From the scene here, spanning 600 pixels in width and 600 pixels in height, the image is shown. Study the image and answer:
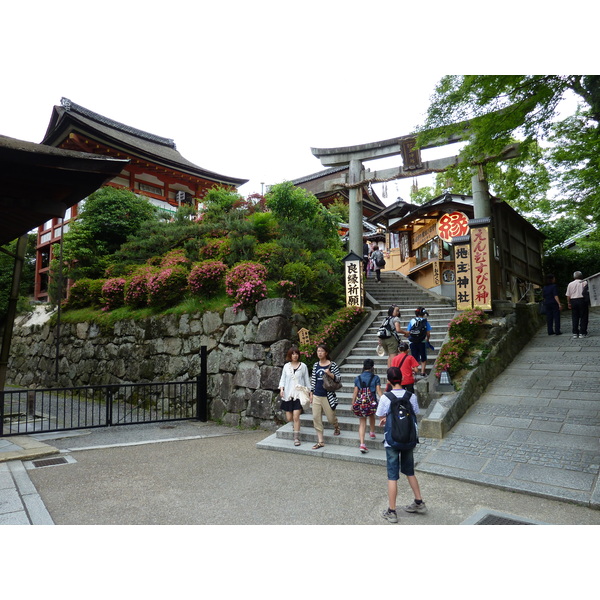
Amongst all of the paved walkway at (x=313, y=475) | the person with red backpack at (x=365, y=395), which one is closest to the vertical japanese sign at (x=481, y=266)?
the paved walkway at (x=313, y=475)

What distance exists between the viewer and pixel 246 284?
34.0 feet

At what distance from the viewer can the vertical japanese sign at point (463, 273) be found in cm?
1048

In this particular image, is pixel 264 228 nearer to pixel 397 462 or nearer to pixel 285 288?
pixel 285 288

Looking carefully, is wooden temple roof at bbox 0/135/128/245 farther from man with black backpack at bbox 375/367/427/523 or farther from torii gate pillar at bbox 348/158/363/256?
torii gate pillar at bbox 348/158/363/256

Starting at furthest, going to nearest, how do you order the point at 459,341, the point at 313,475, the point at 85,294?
the point at 85,294 → the point at 459,341 → the point at 313,475

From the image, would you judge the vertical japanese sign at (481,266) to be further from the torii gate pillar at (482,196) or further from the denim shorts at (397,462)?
the denim shorts at (397,462)

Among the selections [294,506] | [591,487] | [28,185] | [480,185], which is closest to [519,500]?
[591,487]

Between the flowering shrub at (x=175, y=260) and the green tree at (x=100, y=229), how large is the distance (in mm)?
3730

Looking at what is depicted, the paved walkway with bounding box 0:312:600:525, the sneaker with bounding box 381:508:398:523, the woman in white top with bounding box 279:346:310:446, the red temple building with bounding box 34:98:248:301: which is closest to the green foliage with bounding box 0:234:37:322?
the red temple building with bounding box 34:98:248:301

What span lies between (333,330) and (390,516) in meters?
6.60

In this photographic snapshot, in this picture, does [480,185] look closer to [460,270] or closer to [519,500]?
[460,270]

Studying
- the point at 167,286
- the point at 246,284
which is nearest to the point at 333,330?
the point at 246,284

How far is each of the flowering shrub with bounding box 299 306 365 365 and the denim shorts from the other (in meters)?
5.20
